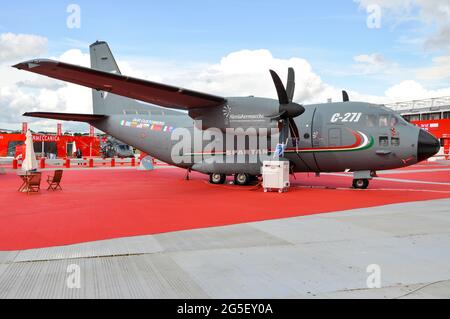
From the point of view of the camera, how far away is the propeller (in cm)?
1480

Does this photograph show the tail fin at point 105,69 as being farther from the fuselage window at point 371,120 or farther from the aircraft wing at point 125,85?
the fuselage window at point 371,120

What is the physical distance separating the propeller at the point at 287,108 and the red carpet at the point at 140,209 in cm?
253

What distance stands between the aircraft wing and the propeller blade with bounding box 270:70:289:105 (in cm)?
226

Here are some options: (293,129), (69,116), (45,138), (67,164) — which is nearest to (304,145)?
(293,129)

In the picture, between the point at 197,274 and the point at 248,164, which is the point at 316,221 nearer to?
the point at 197,274

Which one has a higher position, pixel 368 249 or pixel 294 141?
pixel 294 141

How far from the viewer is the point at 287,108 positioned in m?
15.0

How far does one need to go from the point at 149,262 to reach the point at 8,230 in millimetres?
4103

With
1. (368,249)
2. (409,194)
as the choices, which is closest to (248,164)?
(409,194)

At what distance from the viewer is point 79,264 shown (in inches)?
225

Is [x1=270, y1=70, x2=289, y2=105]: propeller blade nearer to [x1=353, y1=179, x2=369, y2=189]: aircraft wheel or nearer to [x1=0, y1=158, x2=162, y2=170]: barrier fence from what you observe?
[x1=353, y1=179, x2=369, y2=189]: aircraft wheel

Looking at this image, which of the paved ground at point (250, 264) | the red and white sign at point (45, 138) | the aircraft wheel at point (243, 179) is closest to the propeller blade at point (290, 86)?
the aircraft wheel at point (243, 179)

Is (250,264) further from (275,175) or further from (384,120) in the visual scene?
(384,120)

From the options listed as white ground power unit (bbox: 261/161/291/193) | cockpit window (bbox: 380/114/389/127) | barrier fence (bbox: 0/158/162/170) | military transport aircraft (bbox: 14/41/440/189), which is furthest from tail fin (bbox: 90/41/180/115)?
barrier fence (bbox: 0/158/162/170)
